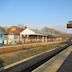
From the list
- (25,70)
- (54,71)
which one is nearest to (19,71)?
(25,70)

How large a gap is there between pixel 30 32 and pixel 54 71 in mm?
79411

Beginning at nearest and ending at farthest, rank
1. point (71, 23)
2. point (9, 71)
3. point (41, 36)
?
point (9, 71) < point (71, 23) < point (41, 36)

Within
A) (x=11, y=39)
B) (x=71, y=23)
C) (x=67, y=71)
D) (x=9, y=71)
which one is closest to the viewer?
(x=9, y=71)

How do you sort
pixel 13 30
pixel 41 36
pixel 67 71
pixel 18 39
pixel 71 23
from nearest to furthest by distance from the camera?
pixel 67 71 → pixel 71 23 → pixel 18 39 → pixel 41 36 → pixel 13 30

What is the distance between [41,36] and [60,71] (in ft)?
290

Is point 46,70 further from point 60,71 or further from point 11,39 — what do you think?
point 11,39

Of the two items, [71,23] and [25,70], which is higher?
[71,23]

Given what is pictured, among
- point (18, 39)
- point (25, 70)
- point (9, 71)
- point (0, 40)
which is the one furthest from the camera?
point (18, 39)

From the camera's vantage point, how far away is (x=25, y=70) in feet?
50.0

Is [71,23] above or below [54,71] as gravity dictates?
above

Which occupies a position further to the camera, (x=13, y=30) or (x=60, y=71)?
(x=13, y=30)

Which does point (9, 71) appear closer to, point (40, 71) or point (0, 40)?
point (40, 71)

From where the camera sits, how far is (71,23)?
4988 cm

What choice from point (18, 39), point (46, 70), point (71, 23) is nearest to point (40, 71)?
point (46, 70)
